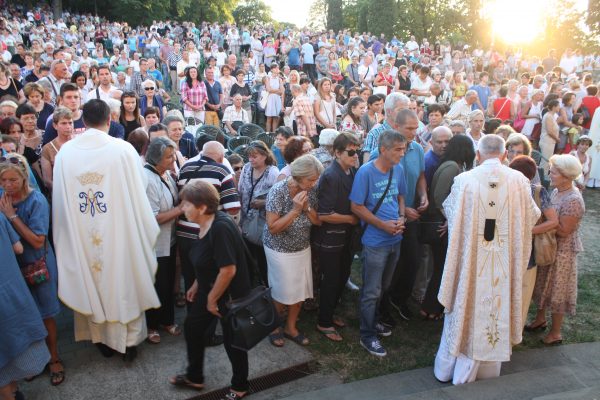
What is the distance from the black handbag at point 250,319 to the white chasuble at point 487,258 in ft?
4.45

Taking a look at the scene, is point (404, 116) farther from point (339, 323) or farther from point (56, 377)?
point (56, 377)

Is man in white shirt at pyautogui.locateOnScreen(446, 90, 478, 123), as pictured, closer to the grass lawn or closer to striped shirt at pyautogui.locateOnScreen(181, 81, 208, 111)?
the grass lawn

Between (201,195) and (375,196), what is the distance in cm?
155

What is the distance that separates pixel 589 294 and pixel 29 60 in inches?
420

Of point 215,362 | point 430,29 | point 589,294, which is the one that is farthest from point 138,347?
point 430,29

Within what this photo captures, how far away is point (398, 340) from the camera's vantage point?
4664mm

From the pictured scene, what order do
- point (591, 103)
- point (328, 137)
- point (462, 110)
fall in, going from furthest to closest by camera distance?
point (591, 103) → point (462, 110) → point (328, 137)

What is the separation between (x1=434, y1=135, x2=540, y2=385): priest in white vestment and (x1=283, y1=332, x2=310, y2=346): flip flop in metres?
1.23

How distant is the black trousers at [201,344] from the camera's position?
11.7 feet

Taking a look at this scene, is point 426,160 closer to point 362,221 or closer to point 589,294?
point 362,221

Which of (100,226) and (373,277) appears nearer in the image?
(100,226)

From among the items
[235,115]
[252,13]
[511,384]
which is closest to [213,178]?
[511,384]

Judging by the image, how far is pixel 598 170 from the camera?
10117mm

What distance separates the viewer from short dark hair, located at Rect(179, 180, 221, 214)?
332 cm
